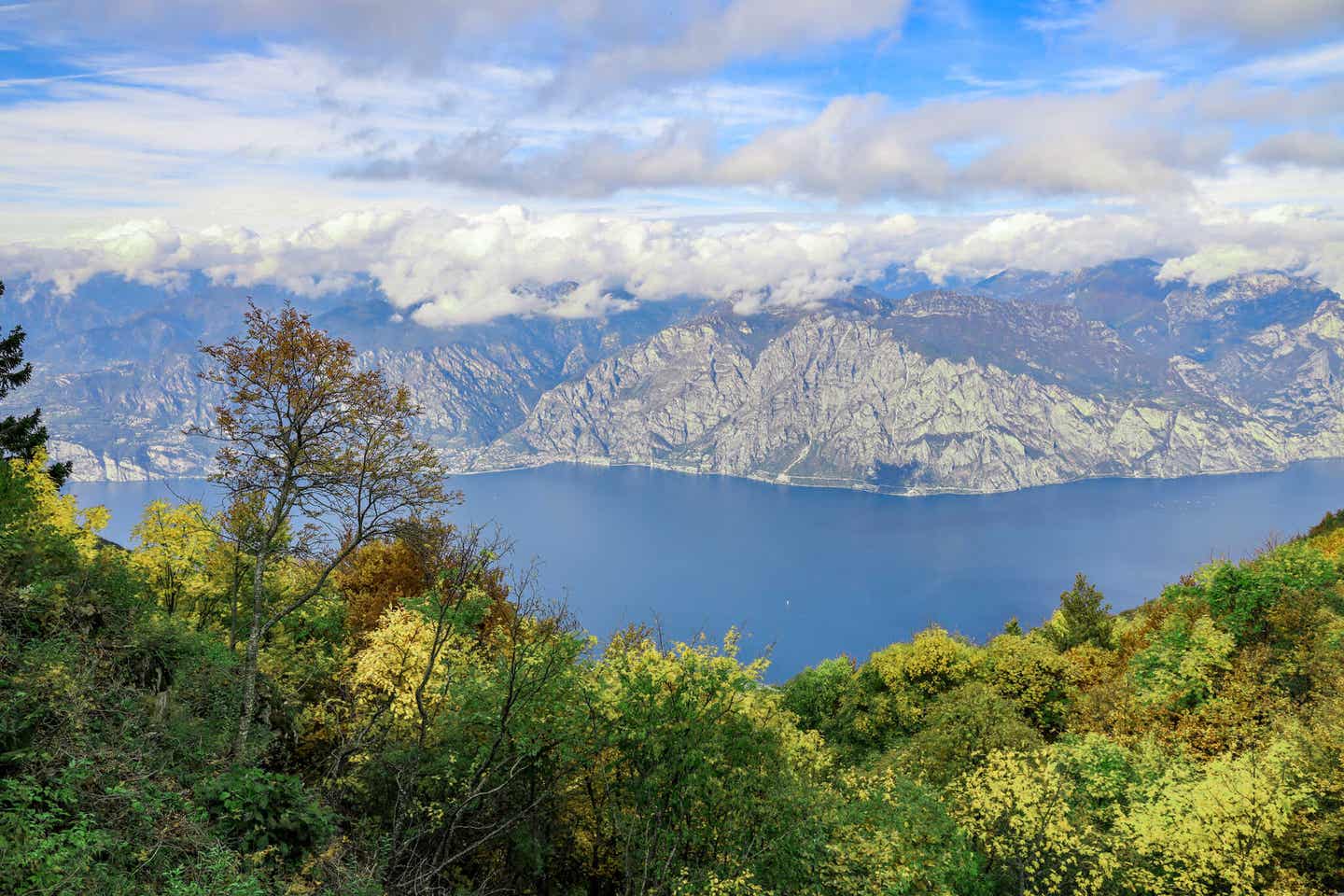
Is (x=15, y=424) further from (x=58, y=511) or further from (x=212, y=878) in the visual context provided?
(x=212, y=878)

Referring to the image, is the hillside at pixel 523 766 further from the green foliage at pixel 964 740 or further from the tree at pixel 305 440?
the tree at pixel 305 440

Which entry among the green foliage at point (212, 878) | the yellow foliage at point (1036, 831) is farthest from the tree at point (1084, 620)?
the green foliage at point (212, 878)

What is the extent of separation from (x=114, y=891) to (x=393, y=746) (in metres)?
10.2

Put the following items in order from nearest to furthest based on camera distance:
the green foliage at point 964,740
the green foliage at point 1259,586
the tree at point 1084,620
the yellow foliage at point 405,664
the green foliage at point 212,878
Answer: the green foliage at point 212,878 < the yellow foliage at point 405,664 < the green foliage at point 964,740 < the green foliage at point 1259,586 < the tree at point 1084,620

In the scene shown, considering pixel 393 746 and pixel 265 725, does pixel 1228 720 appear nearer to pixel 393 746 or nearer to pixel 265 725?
pixel 393 746

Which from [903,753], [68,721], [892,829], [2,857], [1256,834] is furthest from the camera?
[903,753]

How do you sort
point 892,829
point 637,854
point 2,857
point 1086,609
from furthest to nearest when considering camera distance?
1. point 1086,609
2. point 892,829
3. point 637,854
4. point 2,857

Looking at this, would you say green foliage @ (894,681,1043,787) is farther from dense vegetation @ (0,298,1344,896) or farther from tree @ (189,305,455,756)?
tree @ (189,305,455,756)

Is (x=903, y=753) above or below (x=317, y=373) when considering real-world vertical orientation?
below

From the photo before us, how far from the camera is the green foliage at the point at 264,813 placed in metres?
13.4

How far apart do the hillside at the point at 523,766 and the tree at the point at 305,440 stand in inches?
68.6

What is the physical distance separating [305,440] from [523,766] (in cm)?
1075

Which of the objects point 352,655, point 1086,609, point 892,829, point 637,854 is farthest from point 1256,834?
point 1086,609

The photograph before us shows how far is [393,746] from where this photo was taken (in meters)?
20.3
